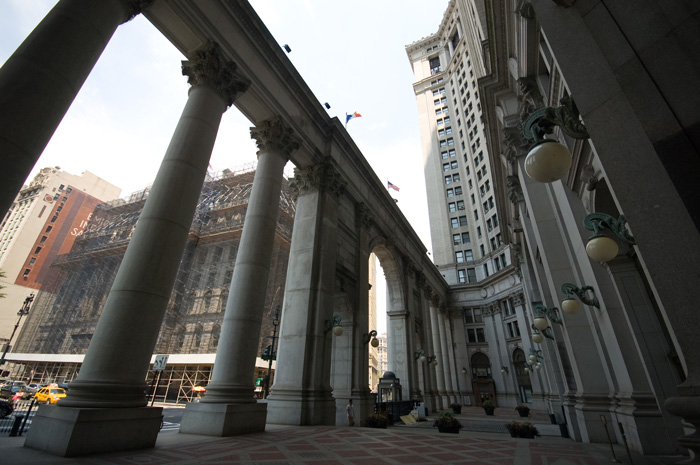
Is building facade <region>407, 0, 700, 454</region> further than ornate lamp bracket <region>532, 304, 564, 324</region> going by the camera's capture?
No

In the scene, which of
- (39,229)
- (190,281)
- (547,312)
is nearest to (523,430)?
(547,312)

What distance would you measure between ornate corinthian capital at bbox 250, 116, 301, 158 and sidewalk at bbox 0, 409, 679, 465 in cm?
1171

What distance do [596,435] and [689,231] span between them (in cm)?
1113

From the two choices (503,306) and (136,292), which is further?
(503,306)

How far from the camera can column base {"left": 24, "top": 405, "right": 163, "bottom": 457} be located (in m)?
6.26

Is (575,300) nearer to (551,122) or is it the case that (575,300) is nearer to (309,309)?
(551,122)

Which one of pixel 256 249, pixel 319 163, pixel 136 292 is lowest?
pixel 136 292

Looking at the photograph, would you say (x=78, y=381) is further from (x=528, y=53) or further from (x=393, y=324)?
(x=393, y=324)

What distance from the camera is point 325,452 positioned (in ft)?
27.0

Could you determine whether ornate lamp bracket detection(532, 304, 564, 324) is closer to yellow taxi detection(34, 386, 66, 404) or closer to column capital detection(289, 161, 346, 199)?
column capital detection(289, 161, 346, 199)

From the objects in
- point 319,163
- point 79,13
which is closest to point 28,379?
point 319,163

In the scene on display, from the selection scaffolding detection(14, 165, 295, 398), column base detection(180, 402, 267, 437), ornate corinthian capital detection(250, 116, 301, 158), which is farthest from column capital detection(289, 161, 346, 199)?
scaffolding detection(14, 165, 295, 398)

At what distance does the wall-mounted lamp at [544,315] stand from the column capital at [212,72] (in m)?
15.2

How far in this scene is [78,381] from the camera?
703cm
